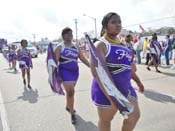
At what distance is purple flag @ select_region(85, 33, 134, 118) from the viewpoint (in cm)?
353

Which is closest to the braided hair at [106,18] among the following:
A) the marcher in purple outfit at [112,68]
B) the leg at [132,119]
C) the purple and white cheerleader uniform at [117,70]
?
the marcher in purple outfit at [112,68]

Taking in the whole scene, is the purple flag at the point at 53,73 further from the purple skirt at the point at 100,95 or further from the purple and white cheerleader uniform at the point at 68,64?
the purple skirt at the point at 100,95

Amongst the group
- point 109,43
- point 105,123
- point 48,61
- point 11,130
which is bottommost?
point 11,130

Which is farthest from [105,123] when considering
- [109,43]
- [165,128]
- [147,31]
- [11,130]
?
[147,31]

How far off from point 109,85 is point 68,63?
9.56 feet

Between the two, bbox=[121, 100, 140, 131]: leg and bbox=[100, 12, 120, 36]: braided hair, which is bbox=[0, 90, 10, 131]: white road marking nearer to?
bbox=[121, 100, 140, 131]: leg

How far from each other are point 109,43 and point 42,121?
10.3 feet

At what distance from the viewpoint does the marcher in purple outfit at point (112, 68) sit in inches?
149

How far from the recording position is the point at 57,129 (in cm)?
580

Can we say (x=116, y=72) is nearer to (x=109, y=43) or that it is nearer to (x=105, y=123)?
(x=109, y=43)

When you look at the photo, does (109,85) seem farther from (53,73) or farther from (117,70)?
(53,73)

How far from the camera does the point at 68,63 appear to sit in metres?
6.40

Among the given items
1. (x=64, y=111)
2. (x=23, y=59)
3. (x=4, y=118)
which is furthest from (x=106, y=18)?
(x=23, y=59)

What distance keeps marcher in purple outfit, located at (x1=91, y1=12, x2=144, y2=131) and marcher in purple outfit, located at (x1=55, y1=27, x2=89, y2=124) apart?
240 centimetres
